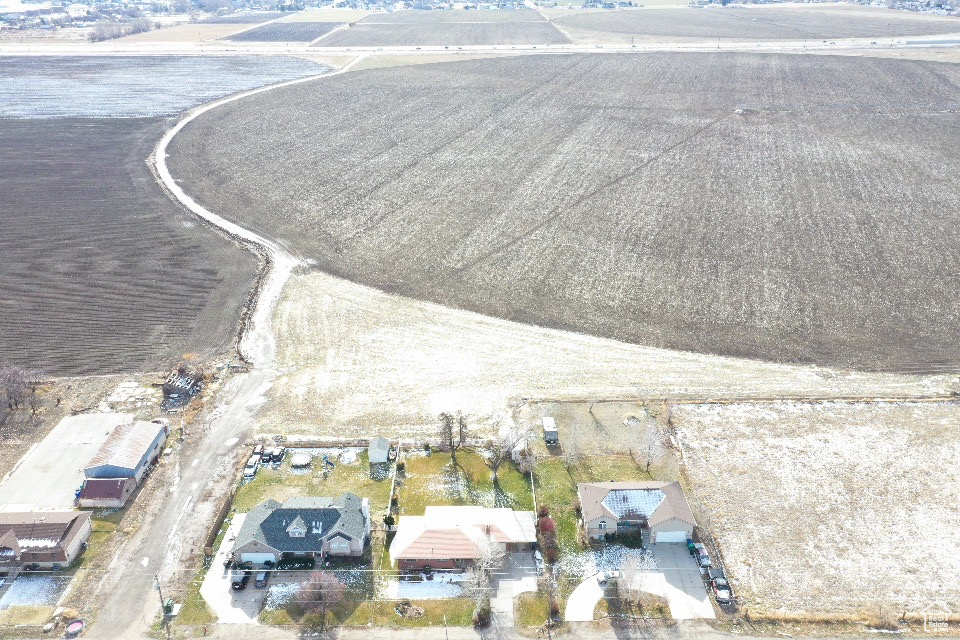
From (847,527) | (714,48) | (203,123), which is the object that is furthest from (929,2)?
(847,527)

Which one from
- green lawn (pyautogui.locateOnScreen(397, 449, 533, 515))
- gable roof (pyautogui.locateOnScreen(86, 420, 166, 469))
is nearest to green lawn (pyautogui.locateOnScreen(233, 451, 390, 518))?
green lawn (pyautogui.locateOnScreen(397, 449, 533, 515))

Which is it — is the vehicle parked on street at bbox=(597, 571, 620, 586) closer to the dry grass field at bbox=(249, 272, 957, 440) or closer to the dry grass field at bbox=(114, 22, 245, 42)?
the dry grass field at bbox=(249, 272, 957, 440)

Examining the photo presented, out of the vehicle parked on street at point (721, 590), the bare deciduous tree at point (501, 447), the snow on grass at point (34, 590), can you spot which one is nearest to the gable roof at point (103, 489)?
the snow on grass at point (34, 590)

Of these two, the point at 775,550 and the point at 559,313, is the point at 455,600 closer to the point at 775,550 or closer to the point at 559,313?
the point at 775,550

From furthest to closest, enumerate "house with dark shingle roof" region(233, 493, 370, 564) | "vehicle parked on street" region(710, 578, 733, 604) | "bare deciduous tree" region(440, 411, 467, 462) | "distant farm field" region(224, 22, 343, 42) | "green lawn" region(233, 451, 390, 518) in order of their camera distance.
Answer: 1. "distant farm field" region(224, 22, 343, 42)
2. "bare deciduous tree" region(440, 411, 467, 462)
3. "green lawn" region(233, 451, 390, 518)
4. "house with dark shingle roof" region(233, 493, 370, 564)
5. "vehicle parked on street" region(710, 578, 733, 604)

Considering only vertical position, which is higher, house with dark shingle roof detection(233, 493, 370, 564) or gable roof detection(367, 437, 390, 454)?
gable roof detection(367, 437, 390, 454)

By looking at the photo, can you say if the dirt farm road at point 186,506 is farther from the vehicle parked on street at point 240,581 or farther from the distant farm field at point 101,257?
the distant farm field at point 101,257
